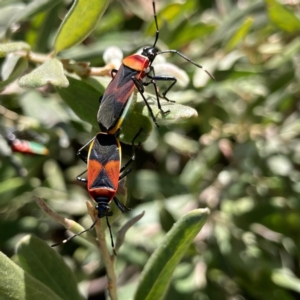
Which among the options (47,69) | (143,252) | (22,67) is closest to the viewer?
(47,69)

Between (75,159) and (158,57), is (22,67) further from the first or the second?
(75,159)

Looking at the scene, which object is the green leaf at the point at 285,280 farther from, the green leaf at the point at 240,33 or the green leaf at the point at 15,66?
the green leaf at the point at 15,66

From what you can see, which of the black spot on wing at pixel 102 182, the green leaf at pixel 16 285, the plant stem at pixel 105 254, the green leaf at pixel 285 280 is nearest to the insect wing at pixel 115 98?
the black spot on wing at pixel 102 182

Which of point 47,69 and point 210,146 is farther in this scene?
point 210,146

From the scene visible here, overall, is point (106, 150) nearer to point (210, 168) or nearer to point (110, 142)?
point (110, 142)

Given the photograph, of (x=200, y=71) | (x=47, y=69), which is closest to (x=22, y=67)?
(x=47, y=69)

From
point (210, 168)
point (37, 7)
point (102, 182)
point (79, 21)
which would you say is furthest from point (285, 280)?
point (37, 7)
